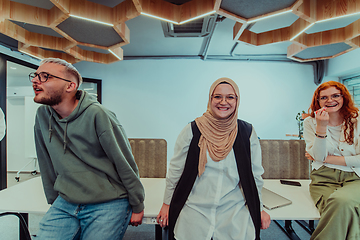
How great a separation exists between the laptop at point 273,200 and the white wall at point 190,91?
3.24m

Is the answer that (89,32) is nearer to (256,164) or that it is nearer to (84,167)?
(84,167)

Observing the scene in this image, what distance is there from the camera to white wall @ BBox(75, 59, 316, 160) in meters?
4.46

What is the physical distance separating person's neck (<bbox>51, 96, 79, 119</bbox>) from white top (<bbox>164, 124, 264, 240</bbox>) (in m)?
0.76

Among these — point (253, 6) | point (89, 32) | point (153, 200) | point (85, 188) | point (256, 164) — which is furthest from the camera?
point (89, 32)

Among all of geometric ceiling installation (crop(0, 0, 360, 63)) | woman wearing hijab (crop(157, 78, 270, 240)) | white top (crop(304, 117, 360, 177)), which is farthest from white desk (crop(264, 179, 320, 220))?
geometric ceiling installation (crop(0, 0, 360, 63))

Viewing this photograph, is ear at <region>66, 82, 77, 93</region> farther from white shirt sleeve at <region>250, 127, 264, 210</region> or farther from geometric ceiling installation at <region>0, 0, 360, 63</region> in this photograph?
white shirt sleeve at <region>250, 127, 264, 210</region>

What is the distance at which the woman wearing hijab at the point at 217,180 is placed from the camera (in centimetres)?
105

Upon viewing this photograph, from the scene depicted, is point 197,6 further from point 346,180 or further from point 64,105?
point 346,180

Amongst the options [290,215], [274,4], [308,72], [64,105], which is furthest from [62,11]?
[308,72]

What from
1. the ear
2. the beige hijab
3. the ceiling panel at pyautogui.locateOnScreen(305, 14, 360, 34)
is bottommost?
the beige hijab

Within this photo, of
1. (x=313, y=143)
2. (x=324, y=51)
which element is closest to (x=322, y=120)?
(x=313, y=143)

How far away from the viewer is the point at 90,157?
109cm

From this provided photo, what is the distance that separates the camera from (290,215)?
1.08 m

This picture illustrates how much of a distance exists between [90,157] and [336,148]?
1872mm
